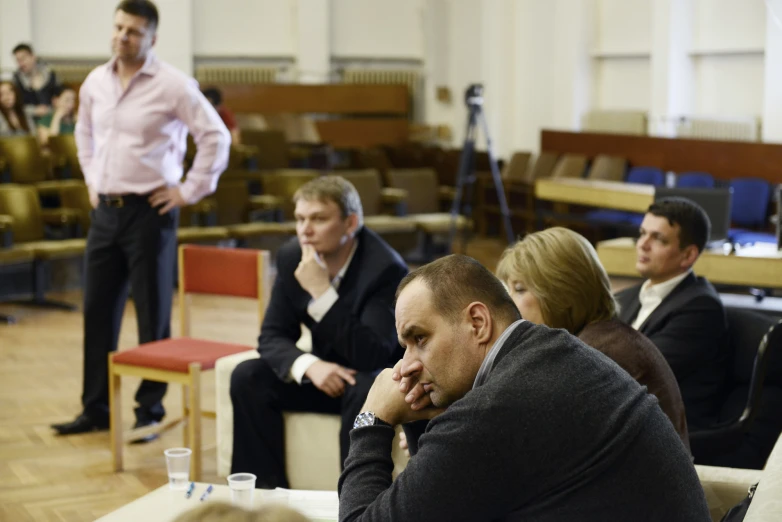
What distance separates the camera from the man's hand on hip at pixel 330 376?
325cm

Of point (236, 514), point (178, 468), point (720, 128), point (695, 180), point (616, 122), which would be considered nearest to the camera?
point (236, 514)

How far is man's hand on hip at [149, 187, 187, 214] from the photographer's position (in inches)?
167

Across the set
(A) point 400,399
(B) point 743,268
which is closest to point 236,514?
(A) point 400,399

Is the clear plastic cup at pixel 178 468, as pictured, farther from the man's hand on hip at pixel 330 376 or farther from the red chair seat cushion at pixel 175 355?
the red chair seat cushion at pixel 175 355

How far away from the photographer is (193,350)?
12.7ft

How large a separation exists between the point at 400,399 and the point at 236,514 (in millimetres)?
804

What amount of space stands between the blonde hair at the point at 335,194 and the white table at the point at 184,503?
3.59 ft

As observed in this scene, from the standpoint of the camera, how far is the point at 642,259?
3.21 m

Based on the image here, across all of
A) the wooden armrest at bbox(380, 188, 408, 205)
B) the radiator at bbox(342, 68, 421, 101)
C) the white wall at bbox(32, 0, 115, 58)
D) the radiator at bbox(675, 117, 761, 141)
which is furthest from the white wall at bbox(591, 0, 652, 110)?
the white wall at bbox(32, 0, 115, 58)

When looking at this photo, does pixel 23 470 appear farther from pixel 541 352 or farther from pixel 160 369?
pixel 541 352

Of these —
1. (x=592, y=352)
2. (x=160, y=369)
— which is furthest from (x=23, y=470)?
(x=592, y=352)

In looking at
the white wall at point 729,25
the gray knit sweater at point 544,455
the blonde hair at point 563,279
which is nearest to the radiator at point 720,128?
the white wall at point 729,25

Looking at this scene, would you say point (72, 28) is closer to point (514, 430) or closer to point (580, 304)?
point (580, 304)

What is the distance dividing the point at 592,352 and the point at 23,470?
2880 mm
